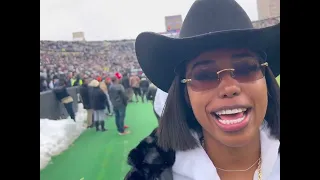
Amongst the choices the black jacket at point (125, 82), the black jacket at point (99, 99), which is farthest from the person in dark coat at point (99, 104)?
the black jacket at point (125, 82)

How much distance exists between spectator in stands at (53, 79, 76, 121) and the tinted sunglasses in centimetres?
63

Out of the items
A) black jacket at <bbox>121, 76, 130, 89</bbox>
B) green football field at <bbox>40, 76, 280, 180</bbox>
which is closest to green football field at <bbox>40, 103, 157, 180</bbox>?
green football field at <bbox>40, 76, 280, 180</bbox>

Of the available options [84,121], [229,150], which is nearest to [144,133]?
[84,121]

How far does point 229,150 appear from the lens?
5.31ft

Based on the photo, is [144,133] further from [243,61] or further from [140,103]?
[243,61]

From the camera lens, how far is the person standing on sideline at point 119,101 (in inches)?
64.6

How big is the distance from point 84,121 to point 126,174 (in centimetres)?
35

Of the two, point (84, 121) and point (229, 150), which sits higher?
point (84, 121)

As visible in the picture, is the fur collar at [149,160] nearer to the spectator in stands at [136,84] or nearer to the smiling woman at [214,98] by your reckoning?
the smiling woman at [214,98]

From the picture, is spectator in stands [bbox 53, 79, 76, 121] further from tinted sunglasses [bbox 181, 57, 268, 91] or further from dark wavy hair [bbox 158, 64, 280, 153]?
tinted sunglasses [bbox 181, 57, 268, 91]

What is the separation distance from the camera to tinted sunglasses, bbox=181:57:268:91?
1496 mm

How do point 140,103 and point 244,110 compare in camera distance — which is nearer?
point 244,110
